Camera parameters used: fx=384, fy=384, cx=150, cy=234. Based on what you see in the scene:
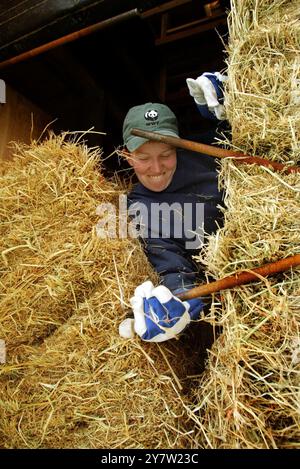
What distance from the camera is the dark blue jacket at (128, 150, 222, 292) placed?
1.94m

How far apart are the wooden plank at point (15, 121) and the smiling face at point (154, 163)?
973mm

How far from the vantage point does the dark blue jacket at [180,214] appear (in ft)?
6.37

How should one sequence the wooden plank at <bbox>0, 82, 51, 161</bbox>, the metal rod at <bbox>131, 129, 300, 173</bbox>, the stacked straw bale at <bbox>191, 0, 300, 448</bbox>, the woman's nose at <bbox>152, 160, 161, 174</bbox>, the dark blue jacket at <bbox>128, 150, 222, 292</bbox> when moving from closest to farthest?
the stacked straw bale at <bbox>191, 0, 300, 448</bbox>, the metal rod at <bbox>131, 129, 300, 173</bbox>, the dark blue jacket at <bbox>128, 150, 222, 292</bbox>, the woman's nose at <bbox>152, 160, 161, 174</bbox>, the wooden plank at <bbox>0, 82, 51, 161</bbox>

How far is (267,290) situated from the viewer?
1.22 meters

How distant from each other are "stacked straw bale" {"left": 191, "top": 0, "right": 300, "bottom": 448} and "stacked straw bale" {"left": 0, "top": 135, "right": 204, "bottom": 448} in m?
0.22

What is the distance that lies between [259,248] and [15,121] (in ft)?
7.83

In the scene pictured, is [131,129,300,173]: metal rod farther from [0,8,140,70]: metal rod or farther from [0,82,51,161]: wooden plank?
[0,82,51,161]: wooden plank

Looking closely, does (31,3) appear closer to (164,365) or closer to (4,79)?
(4,79)

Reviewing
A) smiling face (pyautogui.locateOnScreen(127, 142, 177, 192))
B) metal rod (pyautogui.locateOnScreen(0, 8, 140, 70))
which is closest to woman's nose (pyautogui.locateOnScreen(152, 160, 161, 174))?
smiling face (pyautogui.locateOnScreen(127, 142, 177, 192))

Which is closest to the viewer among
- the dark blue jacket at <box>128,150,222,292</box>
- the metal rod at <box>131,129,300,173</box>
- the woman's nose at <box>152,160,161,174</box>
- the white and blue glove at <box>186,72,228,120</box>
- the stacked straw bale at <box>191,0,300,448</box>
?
the stacked straw bale at <box>191,0,300,448</box>

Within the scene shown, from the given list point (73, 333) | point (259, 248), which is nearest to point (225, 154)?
point (259, 248)

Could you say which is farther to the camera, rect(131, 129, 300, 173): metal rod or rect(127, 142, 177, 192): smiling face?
rect(127, 142, 177, 192): smiling face

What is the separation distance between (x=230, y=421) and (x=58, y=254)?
2.91 feet

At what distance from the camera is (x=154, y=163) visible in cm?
209
